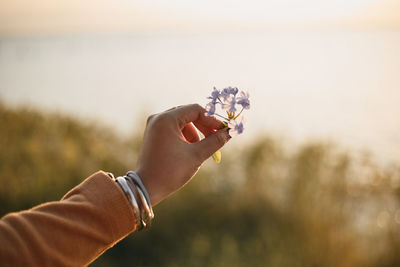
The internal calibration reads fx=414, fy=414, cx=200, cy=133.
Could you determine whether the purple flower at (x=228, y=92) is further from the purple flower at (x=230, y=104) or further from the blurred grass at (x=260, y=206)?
the blurred grass at (x=260, y=206)

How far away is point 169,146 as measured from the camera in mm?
898

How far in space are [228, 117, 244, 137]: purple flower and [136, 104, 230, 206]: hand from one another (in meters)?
0.04

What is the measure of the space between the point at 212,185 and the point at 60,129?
72.0 inches

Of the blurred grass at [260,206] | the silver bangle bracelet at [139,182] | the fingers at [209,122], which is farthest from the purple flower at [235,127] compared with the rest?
the blurred grass at [260,206]

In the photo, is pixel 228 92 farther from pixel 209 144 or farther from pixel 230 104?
pixel 209 144

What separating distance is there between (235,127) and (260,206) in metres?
2.63

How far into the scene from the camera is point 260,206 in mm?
3520

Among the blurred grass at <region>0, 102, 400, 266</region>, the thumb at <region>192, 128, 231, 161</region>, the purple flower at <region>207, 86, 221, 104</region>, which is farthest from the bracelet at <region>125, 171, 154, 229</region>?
the blurred grass at <region>0, 102, 400, 266</region>

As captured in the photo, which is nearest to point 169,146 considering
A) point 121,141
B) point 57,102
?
point 121,141

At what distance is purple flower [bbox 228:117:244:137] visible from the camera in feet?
3.21

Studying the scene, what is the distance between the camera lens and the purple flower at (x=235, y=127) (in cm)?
98

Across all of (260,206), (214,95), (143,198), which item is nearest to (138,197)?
(143,198)

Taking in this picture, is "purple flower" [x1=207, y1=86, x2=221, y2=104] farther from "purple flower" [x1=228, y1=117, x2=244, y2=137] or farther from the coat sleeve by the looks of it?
the coat sleeve

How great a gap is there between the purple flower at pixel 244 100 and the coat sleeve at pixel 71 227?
0.41 m
